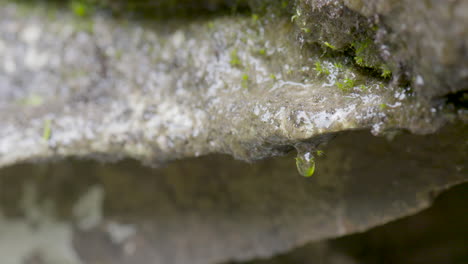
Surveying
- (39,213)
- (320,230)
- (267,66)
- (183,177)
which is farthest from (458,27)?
(39,213)

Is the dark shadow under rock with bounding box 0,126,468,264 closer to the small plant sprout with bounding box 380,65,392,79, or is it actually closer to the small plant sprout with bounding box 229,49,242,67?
the small plant sprout with bounding box 380,65,392,79

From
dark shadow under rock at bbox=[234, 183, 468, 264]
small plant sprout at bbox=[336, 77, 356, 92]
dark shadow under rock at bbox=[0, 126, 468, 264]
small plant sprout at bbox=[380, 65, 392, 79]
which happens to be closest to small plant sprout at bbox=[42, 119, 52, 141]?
dark shadow under rock at bbox=[0, 126, 468, 264]

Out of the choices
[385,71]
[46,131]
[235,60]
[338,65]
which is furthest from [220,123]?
[46,131]

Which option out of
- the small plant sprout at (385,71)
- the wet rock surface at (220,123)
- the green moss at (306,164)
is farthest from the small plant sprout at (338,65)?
the green moss at (306,164)

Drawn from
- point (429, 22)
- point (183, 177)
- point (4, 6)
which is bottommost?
point (183, 177)

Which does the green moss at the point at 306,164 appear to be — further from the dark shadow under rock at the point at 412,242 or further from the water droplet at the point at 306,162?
the dark shadow under rock at the point at 412,242

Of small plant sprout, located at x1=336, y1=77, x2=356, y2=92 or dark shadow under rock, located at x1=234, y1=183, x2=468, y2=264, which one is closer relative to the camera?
small plant sprout, located at x1=336, y1=77, x2=356, y2=92

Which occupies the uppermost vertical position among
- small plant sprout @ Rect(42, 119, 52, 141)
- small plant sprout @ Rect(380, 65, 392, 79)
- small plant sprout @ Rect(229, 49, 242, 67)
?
small plant sprout @ Rect(380, 65, 392, 79)

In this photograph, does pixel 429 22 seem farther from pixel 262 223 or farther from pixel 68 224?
pixel 68 224
